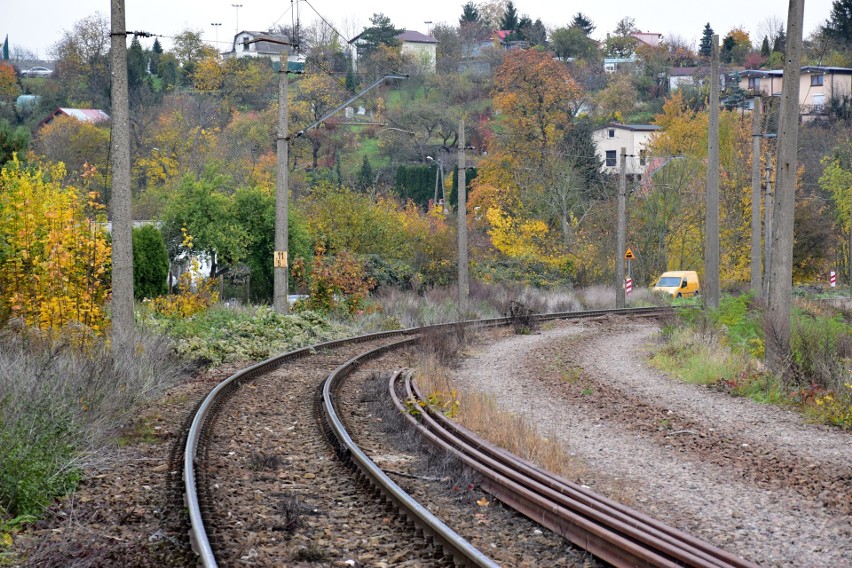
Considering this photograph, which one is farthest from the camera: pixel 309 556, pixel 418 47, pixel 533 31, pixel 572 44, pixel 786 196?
pixel 533 31

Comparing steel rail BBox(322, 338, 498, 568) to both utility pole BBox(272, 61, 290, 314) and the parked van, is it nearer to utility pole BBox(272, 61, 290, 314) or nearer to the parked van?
utility pole BBox(272, 61, 290, 314)

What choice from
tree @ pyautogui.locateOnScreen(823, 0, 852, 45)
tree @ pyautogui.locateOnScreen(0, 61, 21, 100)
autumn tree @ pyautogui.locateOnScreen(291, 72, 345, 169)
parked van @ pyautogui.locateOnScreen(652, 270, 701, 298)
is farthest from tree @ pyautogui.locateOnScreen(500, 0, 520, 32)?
parked van @ pyautogui.locateOnScreen(652, 270, 701, 298)

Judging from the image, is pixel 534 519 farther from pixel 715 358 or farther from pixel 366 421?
pixel 715 358

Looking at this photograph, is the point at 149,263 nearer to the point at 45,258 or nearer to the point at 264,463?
the point at 45,258

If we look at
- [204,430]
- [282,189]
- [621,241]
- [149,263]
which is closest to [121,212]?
[204,430]

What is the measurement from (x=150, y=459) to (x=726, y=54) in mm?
136736

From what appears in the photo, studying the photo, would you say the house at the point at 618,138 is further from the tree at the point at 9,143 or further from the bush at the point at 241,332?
the bush at the point at 241,332

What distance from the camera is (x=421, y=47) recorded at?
460 feet

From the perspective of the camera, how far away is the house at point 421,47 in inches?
5207

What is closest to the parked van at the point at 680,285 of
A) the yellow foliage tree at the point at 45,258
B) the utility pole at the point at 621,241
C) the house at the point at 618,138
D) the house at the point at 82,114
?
the utility pole at the point at 621,241

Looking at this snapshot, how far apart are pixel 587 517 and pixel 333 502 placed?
2326 millimetres

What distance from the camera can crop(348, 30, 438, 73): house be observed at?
429ft

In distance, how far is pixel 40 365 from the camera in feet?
37.7

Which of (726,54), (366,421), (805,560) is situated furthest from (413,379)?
(726,54)
